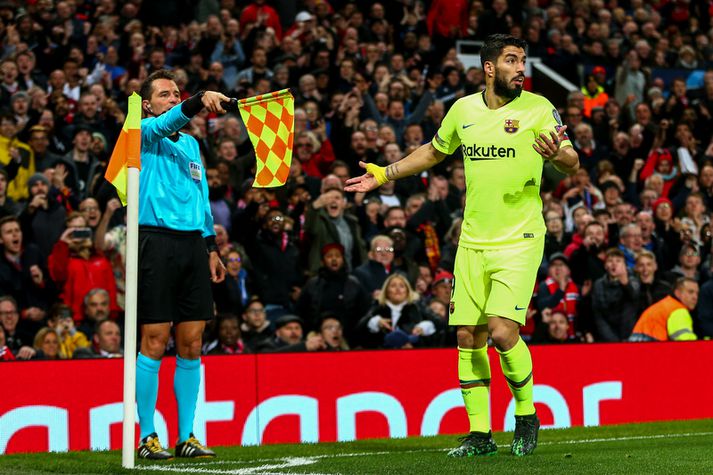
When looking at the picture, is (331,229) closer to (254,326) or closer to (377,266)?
(377,266)

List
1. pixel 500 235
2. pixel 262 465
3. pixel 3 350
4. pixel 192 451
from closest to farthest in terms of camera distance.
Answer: pixel 262 465
pixel 500 235
pixel 192 451
pixel 3 350

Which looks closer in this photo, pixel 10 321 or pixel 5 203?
pixel 10 321

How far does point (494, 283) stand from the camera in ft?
25.0

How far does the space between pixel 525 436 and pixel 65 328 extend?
18.3 feet

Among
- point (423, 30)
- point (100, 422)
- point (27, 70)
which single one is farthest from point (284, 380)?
point (423, 30)

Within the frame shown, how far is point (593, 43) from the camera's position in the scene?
22312mm

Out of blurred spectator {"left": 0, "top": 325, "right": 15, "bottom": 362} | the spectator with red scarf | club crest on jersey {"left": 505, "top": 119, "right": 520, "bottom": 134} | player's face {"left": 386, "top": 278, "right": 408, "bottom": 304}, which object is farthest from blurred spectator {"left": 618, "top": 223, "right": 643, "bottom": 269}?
club crest on jersey {"left": 505, "top": 119, "right": 520, "bottom": 134}

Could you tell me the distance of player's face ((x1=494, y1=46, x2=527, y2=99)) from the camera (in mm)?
7672

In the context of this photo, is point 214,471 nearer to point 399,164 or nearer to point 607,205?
point 399,164

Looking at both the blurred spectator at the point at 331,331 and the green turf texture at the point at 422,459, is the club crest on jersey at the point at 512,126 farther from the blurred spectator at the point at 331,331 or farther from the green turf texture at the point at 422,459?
the blurred spectator at the point at 331,331

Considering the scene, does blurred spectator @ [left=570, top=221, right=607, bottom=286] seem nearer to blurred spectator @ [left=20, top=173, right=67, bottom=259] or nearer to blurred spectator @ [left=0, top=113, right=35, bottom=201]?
blurred spectator @ [left=20, top=173, right=67, bottom=259]

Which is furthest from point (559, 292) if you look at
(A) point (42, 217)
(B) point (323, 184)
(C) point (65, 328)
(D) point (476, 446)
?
(D) point (476, 446)

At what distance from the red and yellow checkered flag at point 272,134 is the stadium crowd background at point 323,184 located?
3998mm

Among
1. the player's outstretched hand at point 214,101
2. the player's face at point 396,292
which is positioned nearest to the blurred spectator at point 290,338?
the player's face at point 396,292
